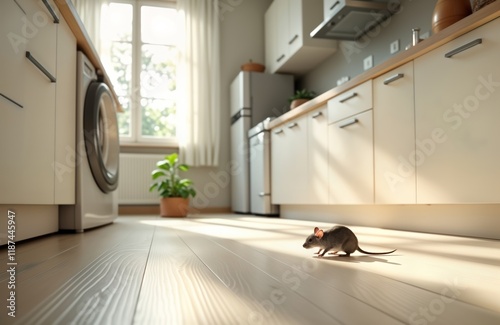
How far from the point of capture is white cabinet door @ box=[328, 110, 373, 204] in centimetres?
243

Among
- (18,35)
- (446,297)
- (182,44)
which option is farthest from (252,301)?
(182,44)

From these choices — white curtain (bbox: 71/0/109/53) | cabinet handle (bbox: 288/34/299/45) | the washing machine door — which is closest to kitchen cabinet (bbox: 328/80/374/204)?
the washing machine door

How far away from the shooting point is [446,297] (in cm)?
69

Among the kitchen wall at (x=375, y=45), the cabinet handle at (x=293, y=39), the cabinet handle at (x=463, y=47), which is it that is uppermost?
the cabinet handle at (x=293, y=39)

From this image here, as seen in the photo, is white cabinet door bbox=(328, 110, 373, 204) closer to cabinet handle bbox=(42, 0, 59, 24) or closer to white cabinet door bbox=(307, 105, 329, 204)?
white cabinet door bbox=(307, 105, 329, 204)

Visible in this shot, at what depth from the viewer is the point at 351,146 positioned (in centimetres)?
262

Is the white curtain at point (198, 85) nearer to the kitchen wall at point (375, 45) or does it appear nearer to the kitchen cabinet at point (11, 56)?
the kitchen wall at point (375, 45)

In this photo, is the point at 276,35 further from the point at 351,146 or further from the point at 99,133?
the point at 99,133

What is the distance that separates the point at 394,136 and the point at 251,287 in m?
1.65

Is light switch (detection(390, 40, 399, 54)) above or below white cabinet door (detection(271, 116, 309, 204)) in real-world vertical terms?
above

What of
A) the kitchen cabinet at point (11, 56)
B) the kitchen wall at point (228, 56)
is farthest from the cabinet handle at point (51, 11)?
the kitchen wall at point (228, 56)

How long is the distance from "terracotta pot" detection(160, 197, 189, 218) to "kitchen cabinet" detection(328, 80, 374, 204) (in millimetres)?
2002

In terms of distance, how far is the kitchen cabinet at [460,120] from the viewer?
5.28 ft

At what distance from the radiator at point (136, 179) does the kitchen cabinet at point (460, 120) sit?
12.2 ft
